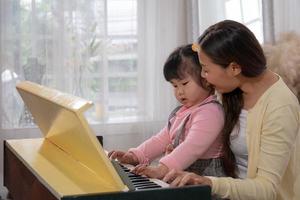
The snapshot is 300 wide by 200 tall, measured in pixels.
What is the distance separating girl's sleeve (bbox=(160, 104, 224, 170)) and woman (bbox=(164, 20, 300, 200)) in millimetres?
90

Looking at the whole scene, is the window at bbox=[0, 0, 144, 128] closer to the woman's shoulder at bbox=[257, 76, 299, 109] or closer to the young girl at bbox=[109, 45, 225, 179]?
the young girl at bbox=[109, 45, 225, 179]

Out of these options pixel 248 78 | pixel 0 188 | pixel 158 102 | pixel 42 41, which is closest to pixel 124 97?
pixel 158 102

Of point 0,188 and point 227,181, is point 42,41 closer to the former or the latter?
point 0,188

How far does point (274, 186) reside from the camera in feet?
4.63

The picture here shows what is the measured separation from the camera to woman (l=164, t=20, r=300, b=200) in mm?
1421

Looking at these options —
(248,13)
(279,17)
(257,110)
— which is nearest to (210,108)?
(257,110)

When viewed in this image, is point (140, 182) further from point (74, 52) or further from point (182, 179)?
point (74, 52)

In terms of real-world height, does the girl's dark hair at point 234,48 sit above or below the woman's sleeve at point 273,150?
above

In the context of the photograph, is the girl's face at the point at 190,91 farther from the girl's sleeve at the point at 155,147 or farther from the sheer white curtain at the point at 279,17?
the sheer white curtain at the point at 279,17

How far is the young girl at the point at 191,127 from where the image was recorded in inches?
61.2

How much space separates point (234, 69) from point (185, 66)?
262 mm

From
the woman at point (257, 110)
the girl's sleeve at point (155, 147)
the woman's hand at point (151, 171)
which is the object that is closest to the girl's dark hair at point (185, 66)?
the woman at point (257, 110)

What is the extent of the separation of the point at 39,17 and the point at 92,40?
31cm

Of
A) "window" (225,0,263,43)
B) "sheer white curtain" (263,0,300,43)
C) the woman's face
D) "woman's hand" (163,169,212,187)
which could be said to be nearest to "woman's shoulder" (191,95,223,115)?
the woman's face
